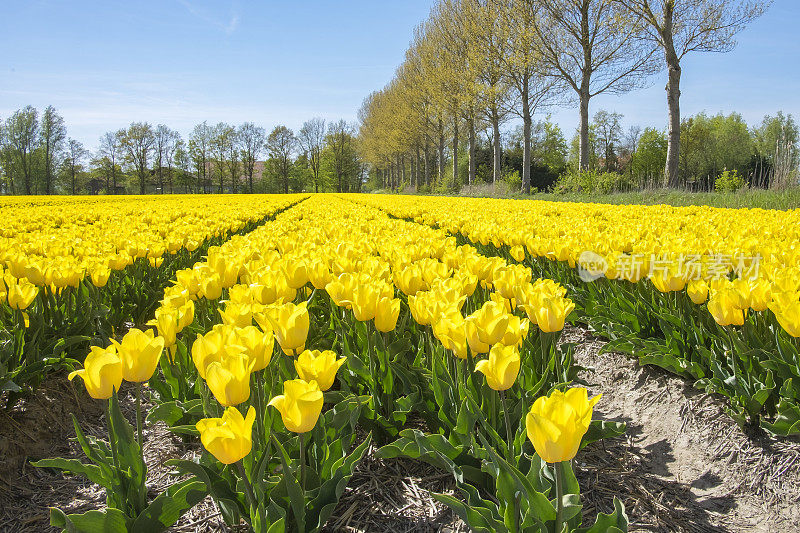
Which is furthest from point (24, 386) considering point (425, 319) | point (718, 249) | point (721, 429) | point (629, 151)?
point (629, 151)

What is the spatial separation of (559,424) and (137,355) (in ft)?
3.30

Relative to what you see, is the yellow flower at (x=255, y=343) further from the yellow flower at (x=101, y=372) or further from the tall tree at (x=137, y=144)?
the tall tree at (x=137, y=144)

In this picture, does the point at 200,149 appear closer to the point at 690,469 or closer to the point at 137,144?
the point at 137,144

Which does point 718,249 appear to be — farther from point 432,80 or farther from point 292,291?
point 432,80

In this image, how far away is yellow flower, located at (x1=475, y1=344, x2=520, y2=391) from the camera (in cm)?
115

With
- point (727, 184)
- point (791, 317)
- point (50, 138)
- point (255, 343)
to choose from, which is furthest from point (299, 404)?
point (50, 138)

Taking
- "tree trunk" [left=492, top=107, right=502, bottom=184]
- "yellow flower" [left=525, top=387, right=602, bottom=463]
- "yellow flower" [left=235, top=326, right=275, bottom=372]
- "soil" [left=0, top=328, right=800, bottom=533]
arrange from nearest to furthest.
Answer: "yellow flower" [left=525, top=387, right=602, bottom=463] < "yellow flower" [left=235, top=326, right=275, bottom=372] < "soil" [left=0, top=328, right=800, bottom=533] < "tree trunk" [left=492, top=107, right=502, bottom=184]

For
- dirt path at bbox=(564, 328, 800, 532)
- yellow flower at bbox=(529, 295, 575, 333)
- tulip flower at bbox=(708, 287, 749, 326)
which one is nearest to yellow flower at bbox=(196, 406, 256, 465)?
yellow flower at bbox=(529, 295, 575, 333)

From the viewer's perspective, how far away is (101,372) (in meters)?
1.14

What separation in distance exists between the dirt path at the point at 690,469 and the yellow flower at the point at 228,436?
1.15 metres

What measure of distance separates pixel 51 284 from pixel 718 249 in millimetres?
3730

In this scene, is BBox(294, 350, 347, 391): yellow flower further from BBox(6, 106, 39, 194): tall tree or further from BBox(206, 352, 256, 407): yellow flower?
BBox(6, 106, 39, 194): tall tree

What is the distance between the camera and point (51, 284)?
8.15 ft

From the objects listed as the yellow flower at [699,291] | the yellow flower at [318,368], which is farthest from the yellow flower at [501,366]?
the yellow flower at [699,291]
